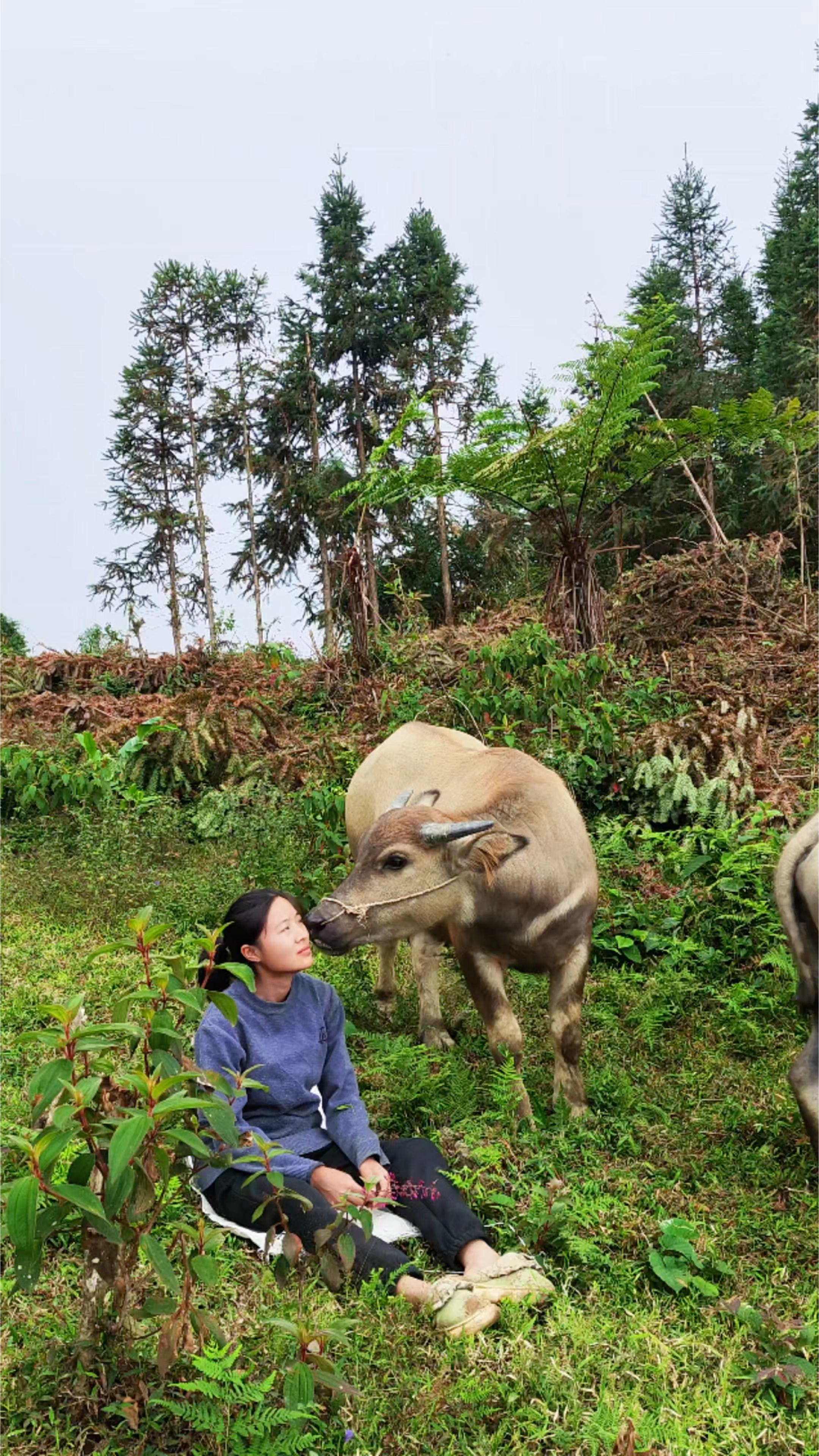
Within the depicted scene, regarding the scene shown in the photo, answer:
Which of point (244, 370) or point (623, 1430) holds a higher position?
point (244, 370)

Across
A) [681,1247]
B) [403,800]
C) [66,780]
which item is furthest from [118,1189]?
[66,780]

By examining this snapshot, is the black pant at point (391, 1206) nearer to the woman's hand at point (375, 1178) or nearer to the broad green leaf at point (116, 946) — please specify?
the woman's hand at point (375, 1178)

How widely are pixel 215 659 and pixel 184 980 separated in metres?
10.4

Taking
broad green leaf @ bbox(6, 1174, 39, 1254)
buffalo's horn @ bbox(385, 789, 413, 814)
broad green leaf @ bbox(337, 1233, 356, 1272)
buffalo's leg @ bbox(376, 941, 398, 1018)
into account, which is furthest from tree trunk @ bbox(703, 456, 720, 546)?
broad green leaf @ bbox(6, 1174, 39, 1254)


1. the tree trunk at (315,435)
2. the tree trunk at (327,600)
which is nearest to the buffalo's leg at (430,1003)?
the tree trunk at (327,600)

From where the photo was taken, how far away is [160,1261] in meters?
2.08

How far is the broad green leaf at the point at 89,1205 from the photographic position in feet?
6.50

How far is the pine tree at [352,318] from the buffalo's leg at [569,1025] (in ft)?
51.7

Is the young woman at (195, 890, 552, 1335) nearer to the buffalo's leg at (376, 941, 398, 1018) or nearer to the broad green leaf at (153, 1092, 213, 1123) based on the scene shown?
the broad green leaf at (153, 1092, 213, 1123)

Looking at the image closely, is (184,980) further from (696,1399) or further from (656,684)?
(656,684)

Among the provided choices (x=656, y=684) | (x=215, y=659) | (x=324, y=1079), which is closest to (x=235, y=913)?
(x=324, y=1079)

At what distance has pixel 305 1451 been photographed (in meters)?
2.26

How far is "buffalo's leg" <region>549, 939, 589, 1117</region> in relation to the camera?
13.4 feet

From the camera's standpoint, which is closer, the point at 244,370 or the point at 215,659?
the point at 215,659
